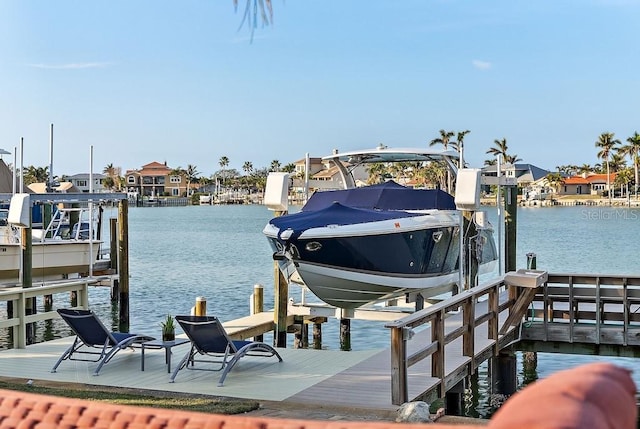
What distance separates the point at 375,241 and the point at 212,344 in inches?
162

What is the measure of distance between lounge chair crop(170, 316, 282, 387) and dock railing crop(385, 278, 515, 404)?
2160 mm

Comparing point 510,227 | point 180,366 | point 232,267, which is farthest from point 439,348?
point 232,267

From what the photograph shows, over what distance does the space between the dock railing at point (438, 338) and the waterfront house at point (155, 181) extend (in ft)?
587

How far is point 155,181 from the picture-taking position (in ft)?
630

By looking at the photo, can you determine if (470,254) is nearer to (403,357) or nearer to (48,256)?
(403,357)

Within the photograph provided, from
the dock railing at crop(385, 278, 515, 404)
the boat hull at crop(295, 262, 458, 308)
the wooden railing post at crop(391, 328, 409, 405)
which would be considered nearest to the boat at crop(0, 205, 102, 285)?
the boat hull at crop(295, 262, 458, 308)

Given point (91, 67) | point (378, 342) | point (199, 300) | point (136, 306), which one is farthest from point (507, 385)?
point (91, 67)

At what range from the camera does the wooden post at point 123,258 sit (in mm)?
22344

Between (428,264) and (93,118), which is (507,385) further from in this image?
(93,118)

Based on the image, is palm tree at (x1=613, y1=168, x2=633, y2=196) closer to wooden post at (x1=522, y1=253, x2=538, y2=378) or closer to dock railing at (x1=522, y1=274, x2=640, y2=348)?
wooden post at (x1=522, y1=253, x2=538, y2=378)

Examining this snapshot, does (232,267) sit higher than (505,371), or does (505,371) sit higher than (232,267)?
(505,371)

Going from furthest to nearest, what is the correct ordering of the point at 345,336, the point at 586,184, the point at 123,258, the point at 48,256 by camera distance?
1. the point at 586,184
2. the point at 48,256
3. the point at 123,258
4. the point at 345,336

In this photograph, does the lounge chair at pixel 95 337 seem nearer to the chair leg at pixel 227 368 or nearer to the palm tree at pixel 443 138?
the chair leg at pixel 227 368

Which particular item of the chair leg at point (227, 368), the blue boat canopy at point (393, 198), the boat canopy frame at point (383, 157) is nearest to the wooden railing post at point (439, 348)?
the chair leg at point (227, 368)
